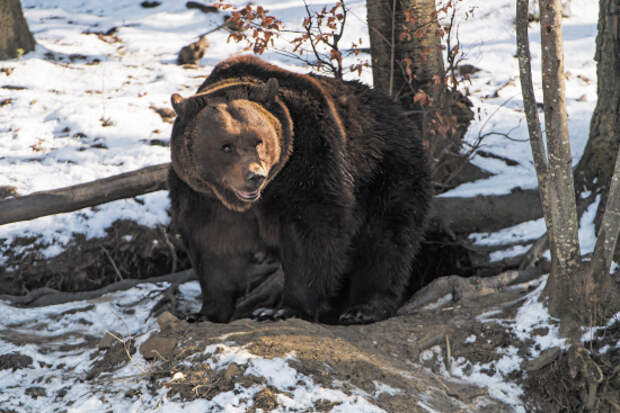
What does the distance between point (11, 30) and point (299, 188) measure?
20.3 feet

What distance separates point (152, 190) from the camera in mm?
4934

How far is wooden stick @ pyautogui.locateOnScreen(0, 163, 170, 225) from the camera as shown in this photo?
4402 mm

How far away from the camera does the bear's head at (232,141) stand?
3.45 m

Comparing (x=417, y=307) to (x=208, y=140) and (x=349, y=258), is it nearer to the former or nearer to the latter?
(x=349, y=258)

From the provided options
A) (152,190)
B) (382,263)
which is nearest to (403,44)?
(382,263)

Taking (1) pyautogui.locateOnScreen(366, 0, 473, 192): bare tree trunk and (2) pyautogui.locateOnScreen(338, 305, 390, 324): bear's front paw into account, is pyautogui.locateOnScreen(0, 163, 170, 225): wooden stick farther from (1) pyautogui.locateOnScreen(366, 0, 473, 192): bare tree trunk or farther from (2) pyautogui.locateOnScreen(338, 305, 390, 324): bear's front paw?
(1) pyautogui.locateOnScreen(366, 0, 473, 192): bare tree trunk

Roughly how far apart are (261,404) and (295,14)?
865 cm

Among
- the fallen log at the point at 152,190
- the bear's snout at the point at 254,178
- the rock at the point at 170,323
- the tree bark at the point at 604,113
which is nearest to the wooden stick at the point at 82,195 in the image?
the fallen log at the point at 152,190

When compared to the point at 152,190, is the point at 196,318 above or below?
below

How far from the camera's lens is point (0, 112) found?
6.91 metres

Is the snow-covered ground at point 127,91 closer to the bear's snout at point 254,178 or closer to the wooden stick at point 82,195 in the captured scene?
the wooden stick at point 82,195

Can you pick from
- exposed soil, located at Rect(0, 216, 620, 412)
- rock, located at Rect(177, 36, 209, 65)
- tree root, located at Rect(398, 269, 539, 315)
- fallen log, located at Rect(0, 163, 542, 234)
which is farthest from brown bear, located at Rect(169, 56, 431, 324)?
rock, located at Rect(177, 36, 209, 65)

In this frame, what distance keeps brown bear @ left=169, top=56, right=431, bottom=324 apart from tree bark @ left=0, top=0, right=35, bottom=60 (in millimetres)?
5436

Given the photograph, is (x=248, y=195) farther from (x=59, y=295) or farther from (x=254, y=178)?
(x=59, y=295)
